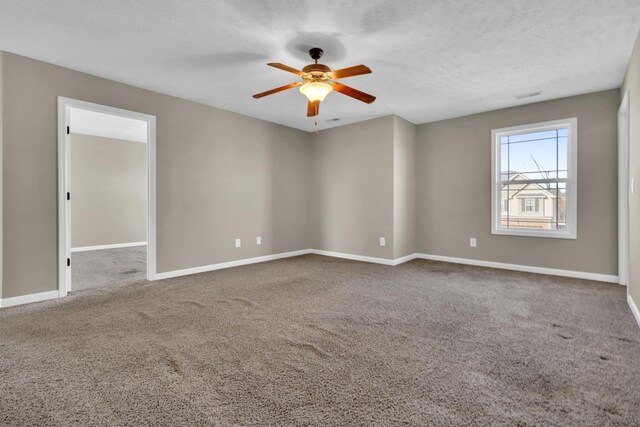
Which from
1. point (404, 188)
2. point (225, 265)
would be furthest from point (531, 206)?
point (225, 265)

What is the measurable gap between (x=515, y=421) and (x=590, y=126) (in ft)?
14.0

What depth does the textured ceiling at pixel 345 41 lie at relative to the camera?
7.87 ft

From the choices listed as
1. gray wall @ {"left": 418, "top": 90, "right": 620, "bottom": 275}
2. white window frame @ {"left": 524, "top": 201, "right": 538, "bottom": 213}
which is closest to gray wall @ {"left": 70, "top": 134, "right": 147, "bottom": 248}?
gray wall @ {"left": 418, "top": 90, "right": 620, "bottom": 275}

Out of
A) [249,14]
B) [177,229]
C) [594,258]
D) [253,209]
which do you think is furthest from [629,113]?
[177,229]

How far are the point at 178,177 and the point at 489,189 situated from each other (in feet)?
15.1

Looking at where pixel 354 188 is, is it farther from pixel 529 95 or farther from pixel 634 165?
pixel 634 165

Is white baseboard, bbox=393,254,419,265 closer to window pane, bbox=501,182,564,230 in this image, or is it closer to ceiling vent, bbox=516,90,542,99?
window pane, bbox=501,182,564,230

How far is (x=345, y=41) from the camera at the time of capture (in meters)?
2.86

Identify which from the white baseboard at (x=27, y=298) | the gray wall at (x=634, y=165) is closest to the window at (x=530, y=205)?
the gray wall at (x=634, y=165)

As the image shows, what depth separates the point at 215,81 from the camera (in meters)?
3.80

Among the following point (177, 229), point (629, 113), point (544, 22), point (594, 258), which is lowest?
point (594, 258)

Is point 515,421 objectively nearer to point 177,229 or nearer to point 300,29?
point 300,29

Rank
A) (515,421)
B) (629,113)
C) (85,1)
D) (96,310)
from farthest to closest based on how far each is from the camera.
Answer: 1. (629,113)
2. (96,310)
3. (85,1)
4. (515,421)

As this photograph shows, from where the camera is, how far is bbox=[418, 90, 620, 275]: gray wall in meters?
4.06
